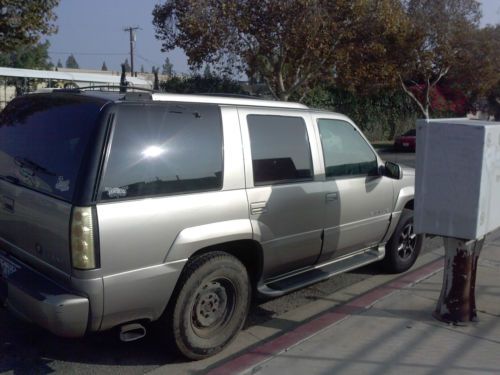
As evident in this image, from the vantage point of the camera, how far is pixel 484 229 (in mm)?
4211

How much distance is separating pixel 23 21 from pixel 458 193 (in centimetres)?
1151

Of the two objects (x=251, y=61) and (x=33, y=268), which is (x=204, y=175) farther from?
(x=251, y=61)

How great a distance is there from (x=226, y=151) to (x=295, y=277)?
1.40 metres

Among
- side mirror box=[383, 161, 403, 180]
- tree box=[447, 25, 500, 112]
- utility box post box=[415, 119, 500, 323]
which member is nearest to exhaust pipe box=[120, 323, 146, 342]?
utility box post box=[415, 119, 500, 323]

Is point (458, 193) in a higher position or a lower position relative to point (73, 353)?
higher

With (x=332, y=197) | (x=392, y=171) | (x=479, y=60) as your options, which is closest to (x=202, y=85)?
(x=479, y=60)

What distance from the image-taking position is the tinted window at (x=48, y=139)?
3391 millimetres

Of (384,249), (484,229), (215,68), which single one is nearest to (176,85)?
(215,68)

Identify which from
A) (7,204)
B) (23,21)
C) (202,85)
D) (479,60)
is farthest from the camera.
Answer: (479,60)

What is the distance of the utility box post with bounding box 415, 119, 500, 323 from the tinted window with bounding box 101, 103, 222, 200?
5.51 ft

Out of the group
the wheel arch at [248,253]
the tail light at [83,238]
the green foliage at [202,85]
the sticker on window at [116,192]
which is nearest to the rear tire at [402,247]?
the wheel arch at [248,253]

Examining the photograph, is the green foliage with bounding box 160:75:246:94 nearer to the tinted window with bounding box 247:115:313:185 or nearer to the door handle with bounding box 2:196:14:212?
the tinted window with bounding box 247:115:313:185

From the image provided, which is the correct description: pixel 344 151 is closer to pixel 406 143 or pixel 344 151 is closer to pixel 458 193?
pixel 458 193

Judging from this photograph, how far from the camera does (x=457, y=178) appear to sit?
13.6 ft
